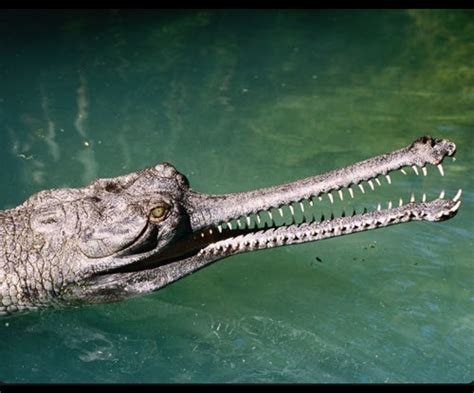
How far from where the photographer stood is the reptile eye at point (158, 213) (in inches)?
237

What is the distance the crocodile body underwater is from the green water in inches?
18.0

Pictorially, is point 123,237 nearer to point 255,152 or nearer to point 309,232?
point 309,232

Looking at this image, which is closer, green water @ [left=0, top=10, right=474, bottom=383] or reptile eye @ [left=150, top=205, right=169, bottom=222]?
reptile eye @ [left=150, top=205, right=169, bottom=222]

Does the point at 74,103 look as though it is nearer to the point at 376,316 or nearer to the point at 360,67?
the point at 360,67

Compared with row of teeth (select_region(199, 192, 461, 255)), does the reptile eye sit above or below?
above

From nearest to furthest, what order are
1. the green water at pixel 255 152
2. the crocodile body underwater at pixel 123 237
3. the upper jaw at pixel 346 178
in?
the upper jaw at pixel 346 178 < the crocodile body underwater at pixel 123 237 < the green water at pixel 255 152

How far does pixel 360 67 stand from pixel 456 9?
2.87 meters

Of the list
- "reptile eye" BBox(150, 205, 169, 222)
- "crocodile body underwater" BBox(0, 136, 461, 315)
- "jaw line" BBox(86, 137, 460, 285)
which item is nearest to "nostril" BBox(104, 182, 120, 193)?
"crocodile body underwater" BBox(0, 136, 461, 315)

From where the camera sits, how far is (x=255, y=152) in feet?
29.2

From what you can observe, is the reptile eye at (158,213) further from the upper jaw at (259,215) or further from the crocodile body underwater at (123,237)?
the upper jaw at (259,215)

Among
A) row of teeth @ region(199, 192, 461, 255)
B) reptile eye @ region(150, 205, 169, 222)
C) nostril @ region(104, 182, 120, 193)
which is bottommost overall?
row of teeth @ region(199, 192, 461, 255)

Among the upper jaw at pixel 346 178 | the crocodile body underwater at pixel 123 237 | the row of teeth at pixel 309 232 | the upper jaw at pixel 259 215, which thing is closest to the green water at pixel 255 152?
the crocodile body underwater at pixel 123 237

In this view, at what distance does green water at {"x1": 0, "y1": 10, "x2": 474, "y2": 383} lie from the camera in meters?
6.19

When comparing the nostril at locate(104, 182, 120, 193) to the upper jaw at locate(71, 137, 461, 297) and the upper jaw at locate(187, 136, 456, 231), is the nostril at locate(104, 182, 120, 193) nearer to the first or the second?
the upper jaw at locate(71, 137, 461, 297)
